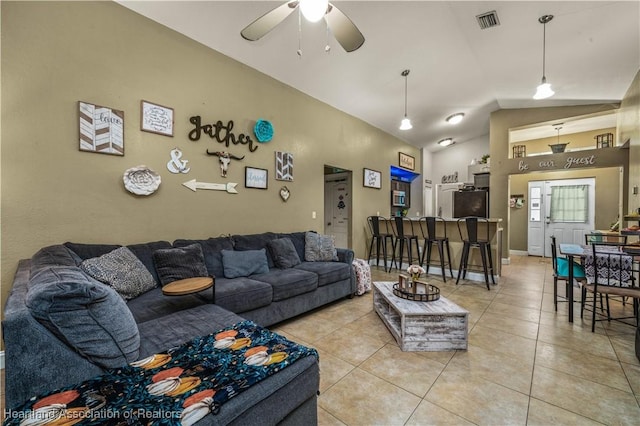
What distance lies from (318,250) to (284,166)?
145cm

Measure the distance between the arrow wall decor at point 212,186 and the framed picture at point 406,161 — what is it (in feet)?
16.8

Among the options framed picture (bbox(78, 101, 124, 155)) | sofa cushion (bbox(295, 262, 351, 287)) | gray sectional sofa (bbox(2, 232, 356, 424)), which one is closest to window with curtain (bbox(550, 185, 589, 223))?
sofa cushion (bbox(295, 262, 351, 287))

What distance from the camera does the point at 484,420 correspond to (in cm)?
157

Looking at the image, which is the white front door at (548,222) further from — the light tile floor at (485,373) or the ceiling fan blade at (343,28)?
the ceiling fan blade at (343,28)

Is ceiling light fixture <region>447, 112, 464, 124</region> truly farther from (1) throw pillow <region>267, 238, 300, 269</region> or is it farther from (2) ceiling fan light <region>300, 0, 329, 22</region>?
(2) ceiling fan light <region>300, 0, 329, 22</region>

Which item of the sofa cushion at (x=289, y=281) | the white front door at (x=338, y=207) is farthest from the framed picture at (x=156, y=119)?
the white front door at (x=338, y=207)

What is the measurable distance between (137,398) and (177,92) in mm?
3106

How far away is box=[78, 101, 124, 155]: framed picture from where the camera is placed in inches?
97.0

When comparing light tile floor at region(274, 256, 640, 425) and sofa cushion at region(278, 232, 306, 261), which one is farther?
sofa cushion at region(278, 232, 306, 261)

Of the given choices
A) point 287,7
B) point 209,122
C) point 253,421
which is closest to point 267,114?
point 209,122

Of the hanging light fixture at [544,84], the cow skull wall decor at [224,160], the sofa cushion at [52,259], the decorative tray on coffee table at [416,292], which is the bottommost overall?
the decorative tray on coffee table at [416,292]

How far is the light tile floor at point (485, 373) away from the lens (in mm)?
1625

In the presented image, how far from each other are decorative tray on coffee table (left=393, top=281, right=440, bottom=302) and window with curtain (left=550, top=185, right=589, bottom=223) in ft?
21.5

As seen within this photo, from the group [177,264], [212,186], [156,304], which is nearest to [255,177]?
[212,186]
